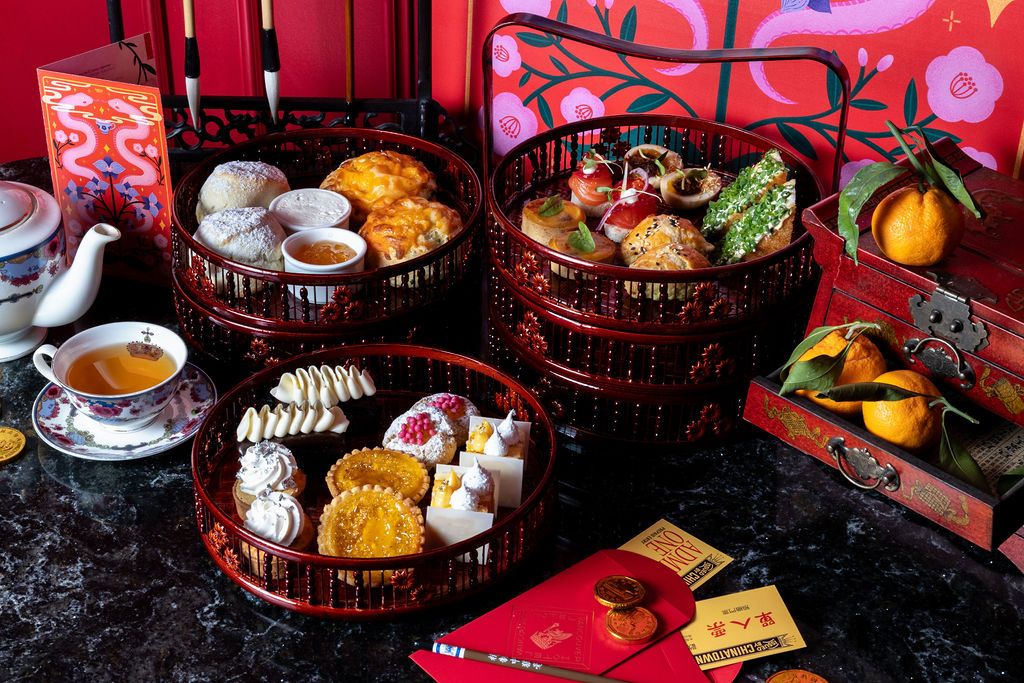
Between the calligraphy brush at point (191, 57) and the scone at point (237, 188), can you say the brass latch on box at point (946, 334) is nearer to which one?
the scone at point (237, 188)

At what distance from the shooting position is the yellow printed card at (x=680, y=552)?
1.23 metres

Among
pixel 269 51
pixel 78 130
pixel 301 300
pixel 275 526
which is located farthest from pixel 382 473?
pixel 269 51

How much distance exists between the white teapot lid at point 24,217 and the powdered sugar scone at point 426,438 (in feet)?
2.02

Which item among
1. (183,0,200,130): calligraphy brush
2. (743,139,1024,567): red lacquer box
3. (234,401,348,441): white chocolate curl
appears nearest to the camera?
(743,139,1024,567): red lacquer box

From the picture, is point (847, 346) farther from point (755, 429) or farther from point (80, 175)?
point (80, 175)

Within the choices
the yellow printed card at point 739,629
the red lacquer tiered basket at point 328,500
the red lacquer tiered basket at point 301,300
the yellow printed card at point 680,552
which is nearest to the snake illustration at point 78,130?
the red lacquer tiered basket at point 301,300

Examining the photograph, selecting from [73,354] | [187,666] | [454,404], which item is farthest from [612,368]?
[73,354]

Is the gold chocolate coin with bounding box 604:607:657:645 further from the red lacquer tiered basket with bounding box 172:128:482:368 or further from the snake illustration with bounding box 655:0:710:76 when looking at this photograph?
the snake illustration with bounding box 655:0:710:76

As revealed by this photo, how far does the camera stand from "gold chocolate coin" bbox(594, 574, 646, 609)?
115 cm

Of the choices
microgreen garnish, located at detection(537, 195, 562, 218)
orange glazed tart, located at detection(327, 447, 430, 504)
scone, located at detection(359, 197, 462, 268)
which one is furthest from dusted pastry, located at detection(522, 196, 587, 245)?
orange glazed tart, located at detection(327, 447, 430, 504)

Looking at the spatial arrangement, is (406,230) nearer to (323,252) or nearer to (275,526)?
(323,252)

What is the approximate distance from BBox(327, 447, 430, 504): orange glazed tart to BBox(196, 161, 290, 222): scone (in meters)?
0.52

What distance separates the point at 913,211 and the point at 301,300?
32.4 inches

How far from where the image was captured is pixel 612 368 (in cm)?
135
